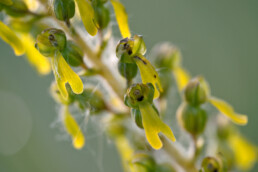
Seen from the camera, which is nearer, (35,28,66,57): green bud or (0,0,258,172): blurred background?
(35,28,66,57): green bud

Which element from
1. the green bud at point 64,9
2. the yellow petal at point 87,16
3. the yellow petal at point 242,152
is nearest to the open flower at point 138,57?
the yellow petal at point 87,16

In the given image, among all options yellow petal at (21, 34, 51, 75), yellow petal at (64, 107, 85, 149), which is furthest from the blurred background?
yellow petal at (64, 107, 85, 149)

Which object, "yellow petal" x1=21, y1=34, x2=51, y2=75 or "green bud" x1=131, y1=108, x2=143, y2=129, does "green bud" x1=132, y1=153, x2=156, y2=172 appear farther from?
"yellow petal" x1=21, y1=34, x2=51, y2=75

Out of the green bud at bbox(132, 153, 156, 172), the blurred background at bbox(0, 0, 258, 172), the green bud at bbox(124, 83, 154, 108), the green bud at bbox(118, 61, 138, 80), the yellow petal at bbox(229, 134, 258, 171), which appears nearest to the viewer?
the green bud at bbox(124, 83, 154, 108)

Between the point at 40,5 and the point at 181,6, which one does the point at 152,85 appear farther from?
the point at 181,6

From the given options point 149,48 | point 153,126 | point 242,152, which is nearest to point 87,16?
point 153,126

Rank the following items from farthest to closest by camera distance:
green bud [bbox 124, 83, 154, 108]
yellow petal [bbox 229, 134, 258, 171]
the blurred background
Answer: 1. the blurred background
2. yellow petal [bbox 229, 134, 258, 171]
3. green bud [bbox 124, 83, 154, 108]
